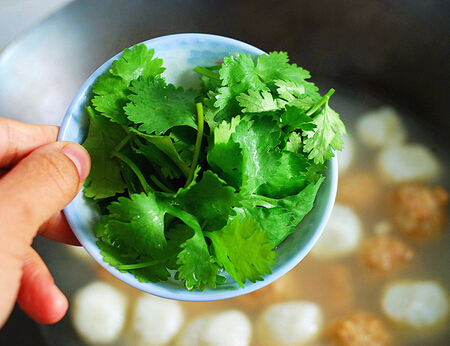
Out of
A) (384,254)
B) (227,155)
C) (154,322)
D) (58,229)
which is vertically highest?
(227,155)

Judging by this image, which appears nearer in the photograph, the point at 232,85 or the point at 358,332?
the point at 232,85

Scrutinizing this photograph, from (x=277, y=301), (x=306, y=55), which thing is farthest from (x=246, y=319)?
(x=306, y=55)

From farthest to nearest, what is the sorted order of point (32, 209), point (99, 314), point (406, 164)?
point (406, 164) → point (99, 314) → point (32, 209)

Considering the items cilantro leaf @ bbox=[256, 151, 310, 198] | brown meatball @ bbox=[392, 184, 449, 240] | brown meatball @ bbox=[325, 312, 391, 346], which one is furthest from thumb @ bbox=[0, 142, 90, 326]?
brown meatball @ bbox=[392, 184, 449, 240]

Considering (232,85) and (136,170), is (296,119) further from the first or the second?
(136,170)

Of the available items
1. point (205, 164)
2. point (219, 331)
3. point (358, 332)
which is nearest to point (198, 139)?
point (205, 164)

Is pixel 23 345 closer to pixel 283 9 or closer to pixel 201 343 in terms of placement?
pixel 201 343

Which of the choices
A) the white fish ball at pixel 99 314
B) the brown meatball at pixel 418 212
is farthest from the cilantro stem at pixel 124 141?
the brown meatball at pixel 418 212
